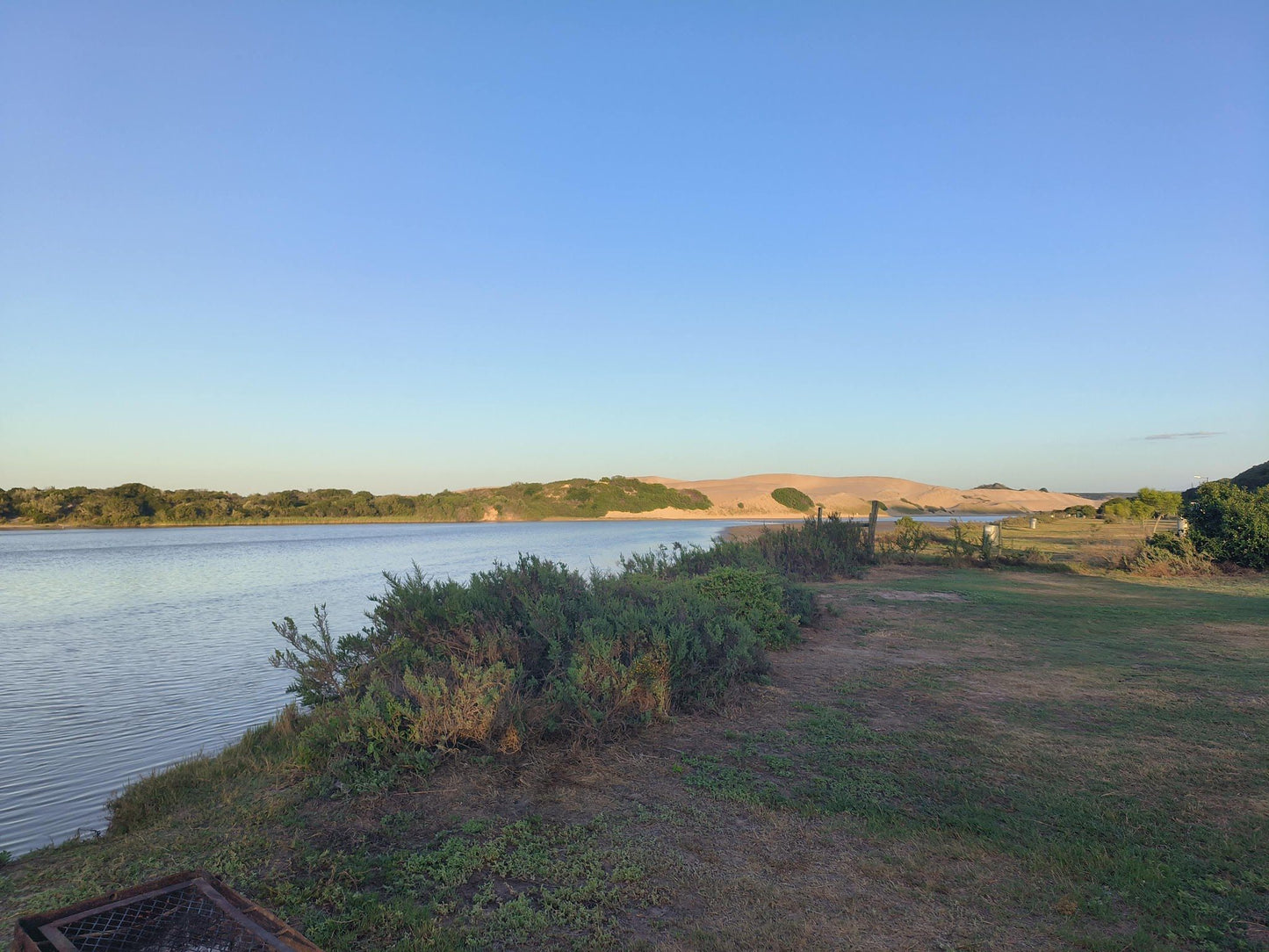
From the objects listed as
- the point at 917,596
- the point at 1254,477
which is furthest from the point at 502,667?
the point at 1254,477

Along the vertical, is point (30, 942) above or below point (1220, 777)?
above

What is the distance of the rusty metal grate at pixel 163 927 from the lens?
2414mm

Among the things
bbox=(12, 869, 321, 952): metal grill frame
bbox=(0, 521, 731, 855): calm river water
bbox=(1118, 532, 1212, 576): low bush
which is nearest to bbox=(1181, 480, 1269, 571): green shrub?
bbox=(1118, 532, 1212, 576): low bush

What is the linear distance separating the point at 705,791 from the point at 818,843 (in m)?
1.03

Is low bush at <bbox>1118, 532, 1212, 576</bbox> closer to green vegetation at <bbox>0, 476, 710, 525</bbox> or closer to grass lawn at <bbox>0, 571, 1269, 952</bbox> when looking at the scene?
grass lawn at <bbox>0, 571, 1269, 952</bbox>

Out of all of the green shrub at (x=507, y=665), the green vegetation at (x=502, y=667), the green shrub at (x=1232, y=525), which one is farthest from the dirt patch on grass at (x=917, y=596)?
the green shrub at (x=1232, y=525)

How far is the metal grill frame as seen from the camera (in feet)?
7.57

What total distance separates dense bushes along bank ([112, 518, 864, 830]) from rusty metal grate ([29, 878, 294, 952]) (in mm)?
2176

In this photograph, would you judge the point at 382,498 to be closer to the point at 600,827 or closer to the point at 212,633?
the point at 212,633

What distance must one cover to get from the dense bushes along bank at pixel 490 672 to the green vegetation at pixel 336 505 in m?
78.0

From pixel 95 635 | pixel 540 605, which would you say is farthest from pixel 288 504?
pixel 540 605

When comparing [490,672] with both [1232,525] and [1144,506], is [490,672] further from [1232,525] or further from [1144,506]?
[1144,506]

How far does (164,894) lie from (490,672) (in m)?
2.95

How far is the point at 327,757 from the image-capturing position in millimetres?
5277
